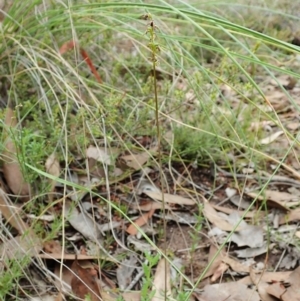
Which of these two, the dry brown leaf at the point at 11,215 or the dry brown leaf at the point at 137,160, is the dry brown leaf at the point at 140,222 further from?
the dry brown leaf at the point at 11,215

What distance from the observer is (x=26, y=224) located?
1374 millimetres

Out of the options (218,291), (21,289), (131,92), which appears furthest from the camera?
(131,92)

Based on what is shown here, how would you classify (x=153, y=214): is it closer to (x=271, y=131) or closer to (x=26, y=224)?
(x=26, y=224)

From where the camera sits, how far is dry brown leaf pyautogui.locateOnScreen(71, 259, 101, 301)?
4.07ft

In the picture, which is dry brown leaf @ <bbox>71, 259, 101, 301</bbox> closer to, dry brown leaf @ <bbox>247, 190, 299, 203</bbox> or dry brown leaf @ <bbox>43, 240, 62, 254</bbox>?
dry brown leaf @ <bbox>43, 240, 62, 254</bbox>

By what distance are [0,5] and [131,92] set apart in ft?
1.49

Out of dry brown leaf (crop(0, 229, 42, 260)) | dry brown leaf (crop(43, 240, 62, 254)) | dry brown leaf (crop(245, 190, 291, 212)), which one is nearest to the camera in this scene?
dry brown leaf (crop(0, 229, 42, 260))

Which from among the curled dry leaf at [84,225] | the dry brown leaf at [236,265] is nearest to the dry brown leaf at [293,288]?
the dry brown leaf at [236,265]

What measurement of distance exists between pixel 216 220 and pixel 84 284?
44 cm

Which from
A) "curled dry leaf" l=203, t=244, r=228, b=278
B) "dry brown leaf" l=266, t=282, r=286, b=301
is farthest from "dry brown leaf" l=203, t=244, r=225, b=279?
"dry brown leaf" l=266, t=282, r=286, b=301

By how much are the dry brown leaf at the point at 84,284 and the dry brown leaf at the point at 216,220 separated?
0.36m

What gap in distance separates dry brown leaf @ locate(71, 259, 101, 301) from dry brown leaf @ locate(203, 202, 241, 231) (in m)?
0.36

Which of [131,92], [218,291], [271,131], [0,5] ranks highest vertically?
[0,5]

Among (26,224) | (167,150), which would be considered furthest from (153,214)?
(26,224)
